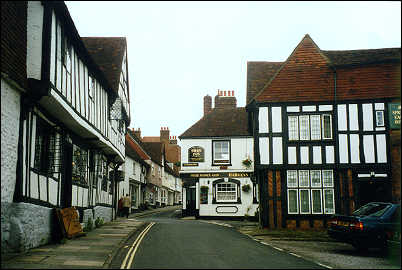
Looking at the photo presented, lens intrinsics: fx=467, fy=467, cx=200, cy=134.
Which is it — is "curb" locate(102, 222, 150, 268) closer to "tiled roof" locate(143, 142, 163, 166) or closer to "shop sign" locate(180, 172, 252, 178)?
"shop sign" locate(180, 172, 252, 178)

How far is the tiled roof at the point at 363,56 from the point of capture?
2228 cm

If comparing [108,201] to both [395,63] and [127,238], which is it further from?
[395,63]

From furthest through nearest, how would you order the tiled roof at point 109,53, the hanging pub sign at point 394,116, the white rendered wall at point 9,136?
the tiled roof at point 109,53 → the hanging pub sign at point 394,116 → the white rendered wall at point 9,136

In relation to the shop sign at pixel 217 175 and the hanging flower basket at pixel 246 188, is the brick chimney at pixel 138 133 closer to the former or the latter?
the shop sign at pixel 217 175

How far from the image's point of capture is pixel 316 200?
21703 mm

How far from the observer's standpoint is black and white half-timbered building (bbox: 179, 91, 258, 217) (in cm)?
3350

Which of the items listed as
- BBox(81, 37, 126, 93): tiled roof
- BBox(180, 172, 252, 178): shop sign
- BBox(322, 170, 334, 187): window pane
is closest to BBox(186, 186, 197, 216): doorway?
BBox(180, 172, 252, 178): shop sign

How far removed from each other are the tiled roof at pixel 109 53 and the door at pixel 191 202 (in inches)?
555

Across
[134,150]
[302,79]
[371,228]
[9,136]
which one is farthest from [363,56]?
[134,150]

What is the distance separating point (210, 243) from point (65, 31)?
806cm

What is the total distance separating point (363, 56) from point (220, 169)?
14071 mm

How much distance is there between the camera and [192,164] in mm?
34312

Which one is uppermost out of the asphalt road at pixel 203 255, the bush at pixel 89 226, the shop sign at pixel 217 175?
the shop sign at pixel 217 175

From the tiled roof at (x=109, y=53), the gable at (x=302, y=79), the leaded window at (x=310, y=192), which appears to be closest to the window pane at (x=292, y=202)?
the leaded window at (x=310, y=192)
